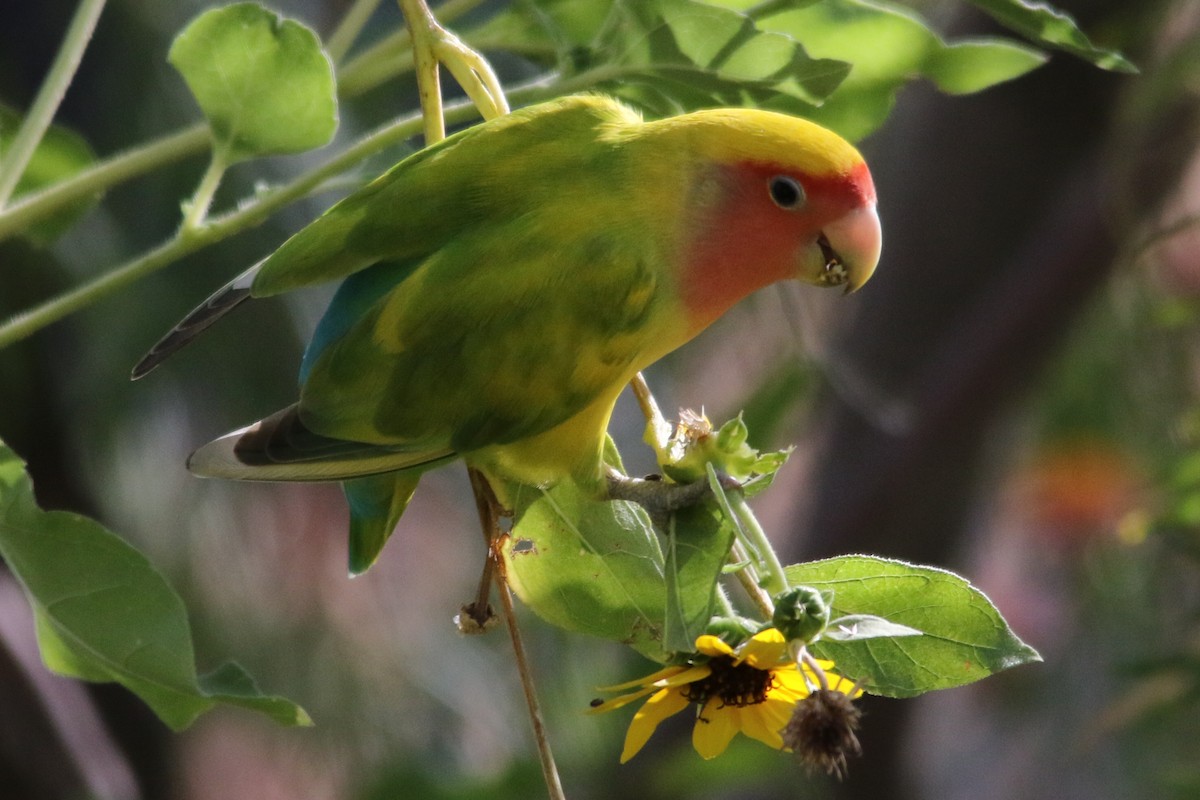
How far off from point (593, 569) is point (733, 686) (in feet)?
0.35

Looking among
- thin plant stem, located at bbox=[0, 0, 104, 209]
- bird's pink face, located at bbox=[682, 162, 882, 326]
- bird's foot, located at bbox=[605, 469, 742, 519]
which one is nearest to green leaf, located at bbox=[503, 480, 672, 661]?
bird's foot, located at bbox=[605, 469, 742, 519]

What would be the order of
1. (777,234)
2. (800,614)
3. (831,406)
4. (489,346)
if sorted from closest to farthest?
1. (800,614)
2. (489,346)
3. (777,234)
4. (831,406)

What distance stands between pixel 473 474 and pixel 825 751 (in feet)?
1.15

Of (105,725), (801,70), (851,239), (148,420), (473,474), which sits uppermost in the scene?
(801,70)

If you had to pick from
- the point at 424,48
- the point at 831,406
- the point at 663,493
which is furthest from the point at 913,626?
the point at 831,406

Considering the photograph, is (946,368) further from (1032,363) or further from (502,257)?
(502,257)

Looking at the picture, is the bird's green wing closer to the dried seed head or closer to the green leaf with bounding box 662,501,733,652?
the green leaf with bounding box 662,501,733,652

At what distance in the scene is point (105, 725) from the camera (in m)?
2.44

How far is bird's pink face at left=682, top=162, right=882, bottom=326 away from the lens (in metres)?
0.97

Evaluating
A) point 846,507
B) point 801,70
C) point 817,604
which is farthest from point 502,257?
point 846,507

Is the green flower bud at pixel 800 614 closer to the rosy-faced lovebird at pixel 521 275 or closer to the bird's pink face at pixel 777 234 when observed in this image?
the rosy-faced lovebird at pixel 521 275

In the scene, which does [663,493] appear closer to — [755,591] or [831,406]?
[755,591]

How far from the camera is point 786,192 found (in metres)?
0.98

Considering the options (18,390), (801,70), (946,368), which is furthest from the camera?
(18,390)
